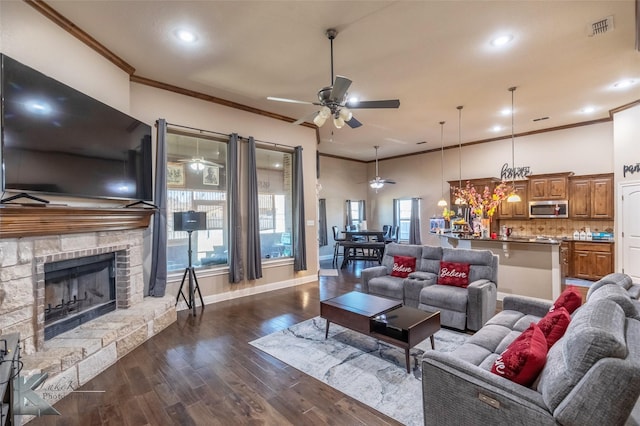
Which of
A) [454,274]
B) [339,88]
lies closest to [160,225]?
[339,88]

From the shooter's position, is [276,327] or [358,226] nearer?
[276,327]

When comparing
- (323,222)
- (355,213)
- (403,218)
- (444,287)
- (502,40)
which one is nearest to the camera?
(502,40)

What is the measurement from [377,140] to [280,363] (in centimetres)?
676

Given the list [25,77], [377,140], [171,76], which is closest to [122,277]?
[25,77]

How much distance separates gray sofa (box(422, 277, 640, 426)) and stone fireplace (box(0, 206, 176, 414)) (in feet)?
9.91

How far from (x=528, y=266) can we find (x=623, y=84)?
11.0ft

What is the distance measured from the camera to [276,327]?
4.05 meters

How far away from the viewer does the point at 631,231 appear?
18.4ft

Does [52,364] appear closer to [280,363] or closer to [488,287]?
[280,363]

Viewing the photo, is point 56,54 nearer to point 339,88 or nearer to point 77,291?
point 77,291

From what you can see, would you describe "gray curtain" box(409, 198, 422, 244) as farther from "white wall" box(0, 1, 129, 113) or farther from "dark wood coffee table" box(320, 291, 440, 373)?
"white wall" box(0, 1, 129, 113)

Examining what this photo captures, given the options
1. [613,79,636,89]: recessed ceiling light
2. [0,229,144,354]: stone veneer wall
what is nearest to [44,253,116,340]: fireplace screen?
[0,229,144,354]: stone veneer wall

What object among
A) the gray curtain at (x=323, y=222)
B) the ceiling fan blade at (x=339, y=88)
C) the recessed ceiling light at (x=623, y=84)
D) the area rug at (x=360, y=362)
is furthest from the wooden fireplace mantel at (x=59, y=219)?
the recessed ceiling light at (x=623, y=84)

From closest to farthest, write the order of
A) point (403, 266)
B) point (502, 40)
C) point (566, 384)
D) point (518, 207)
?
1. point (566, 384)
2. point (502, 40)
3. point (403, 266)
4. point (518, 207)
